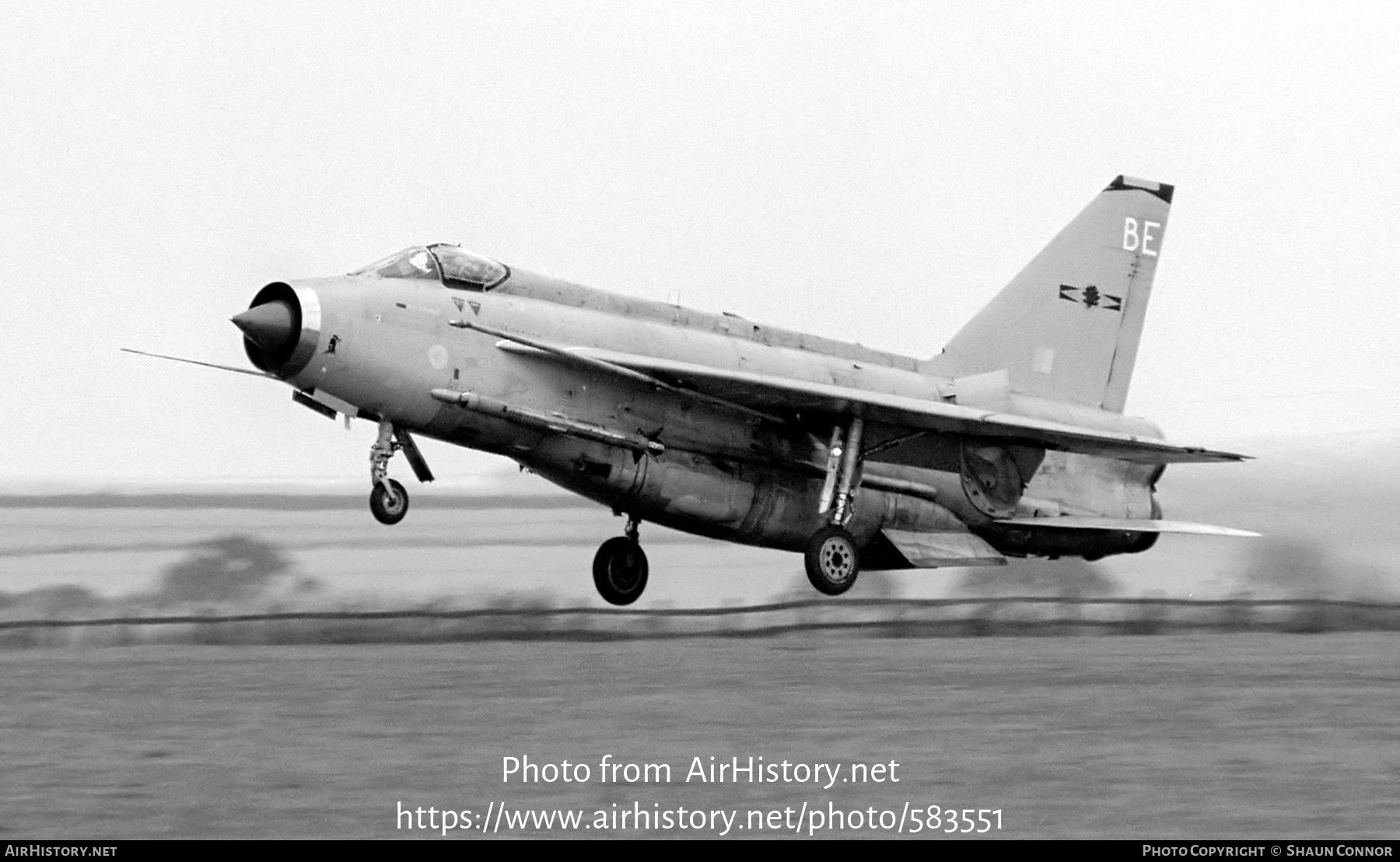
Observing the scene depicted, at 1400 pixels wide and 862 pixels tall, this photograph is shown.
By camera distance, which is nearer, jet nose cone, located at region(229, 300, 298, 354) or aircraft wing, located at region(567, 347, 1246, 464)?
jet nose cone, located at region(229, 300, 298, 354)

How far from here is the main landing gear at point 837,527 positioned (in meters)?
17.5

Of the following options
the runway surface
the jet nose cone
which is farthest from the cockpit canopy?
the runway surface

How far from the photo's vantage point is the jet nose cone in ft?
50.3

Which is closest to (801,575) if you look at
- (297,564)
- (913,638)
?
(913,638)

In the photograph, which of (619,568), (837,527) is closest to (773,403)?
(837,527)

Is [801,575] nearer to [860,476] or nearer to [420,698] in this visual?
[860,476]

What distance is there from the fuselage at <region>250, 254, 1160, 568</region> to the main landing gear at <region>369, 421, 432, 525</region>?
0.14 meters

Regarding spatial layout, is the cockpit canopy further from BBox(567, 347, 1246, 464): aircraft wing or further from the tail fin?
the tail fin

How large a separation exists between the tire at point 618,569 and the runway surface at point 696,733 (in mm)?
655

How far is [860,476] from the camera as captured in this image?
58.4ft

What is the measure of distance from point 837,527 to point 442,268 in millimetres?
4208

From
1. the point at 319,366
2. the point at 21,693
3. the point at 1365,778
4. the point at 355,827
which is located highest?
the point at 319,366

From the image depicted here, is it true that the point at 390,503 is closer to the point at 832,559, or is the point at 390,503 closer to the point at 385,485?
the point at 385,485
